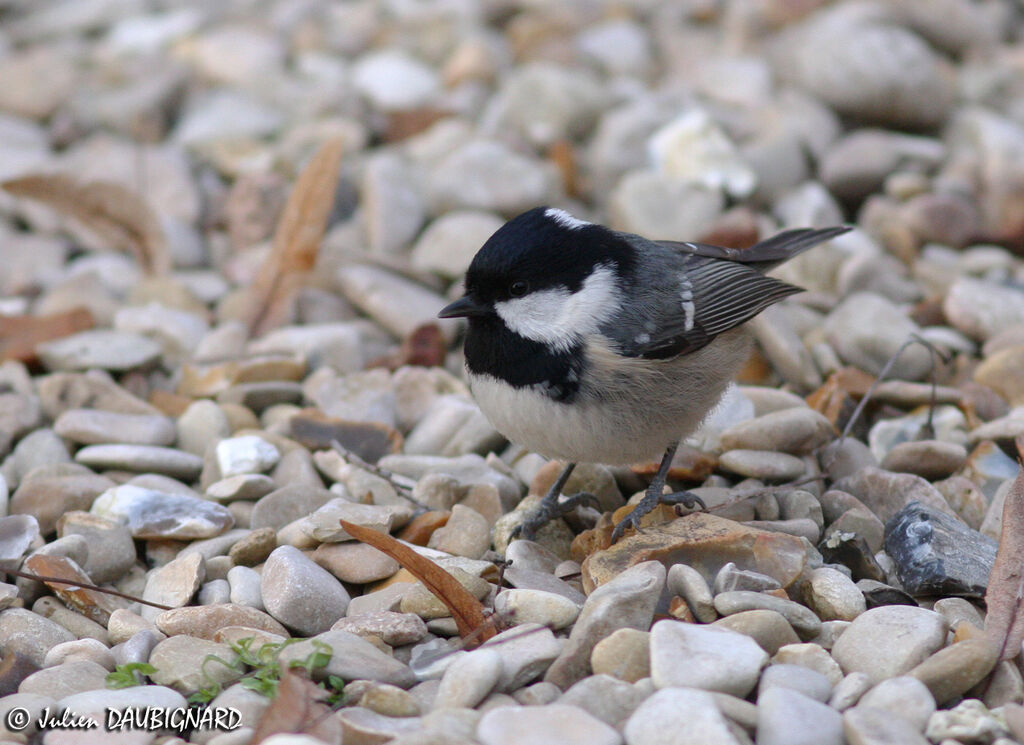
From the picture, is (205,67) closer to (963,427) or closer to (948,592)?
(963,427)

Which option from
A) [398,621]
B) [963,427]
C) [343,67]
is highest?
[343,67]

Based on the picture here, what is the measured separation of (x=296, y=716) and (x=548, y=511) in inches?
47.0

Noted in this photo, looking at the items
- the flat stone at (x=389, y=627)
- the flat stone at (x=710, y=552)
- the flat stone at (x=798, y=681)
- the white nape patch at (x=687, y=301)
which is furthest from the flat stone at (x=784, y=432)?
the flat stone at (x=389, y=627)

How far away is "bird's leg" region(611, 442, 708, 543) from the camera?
309 centimetres

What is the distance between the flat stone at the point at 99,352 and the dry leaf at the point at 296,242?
0.51 m

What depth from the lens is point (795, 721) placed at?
6.88 feet

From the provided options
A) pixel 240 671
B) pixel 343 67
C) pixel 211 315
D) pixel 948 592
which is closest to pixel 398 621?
pixel 240 671

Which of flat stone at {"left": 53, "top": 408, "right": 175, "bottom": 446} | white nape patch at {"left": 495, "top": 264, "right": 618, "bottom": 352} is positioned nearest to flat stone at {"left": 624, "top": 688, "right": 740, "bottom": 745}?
white nape patch at {"left": 495, "top": 264, "right": 618, "bottom": 352}

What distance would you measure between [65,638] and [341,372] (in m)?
1.64

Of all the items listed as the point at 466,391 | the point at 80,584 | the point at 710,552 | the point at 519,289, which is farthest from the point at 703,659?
the point at 466,391

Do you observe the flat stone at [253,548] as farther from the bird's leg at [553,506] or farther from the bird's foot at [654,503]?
the bird's foot at [654,503]

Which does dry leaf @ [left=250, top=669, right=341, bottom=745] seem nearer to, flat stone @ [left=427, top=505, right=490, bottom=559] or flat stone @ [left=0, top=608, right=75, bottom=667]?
flat stone @ [left=0, top=608, right=75, bottom=667]

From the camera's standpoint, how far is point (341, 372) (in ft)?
13.5

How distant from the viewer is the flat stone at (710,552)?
8.91 feet
